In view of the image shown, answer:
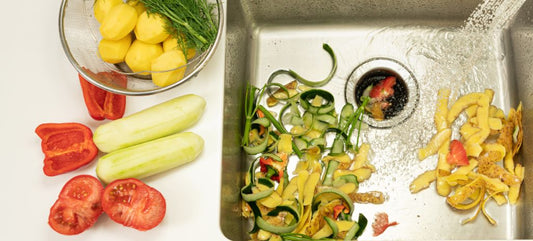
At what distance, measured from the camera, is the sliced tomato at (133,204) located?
0.76 m

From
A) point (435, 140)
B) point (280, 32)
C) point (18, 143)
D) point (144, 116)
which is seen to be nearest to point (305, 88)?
point (280, 32)

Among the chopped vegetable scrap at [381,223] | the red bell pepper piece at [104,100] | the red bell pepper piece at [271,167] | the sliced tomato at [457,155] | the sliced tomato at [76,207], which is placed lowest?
the chopped vegetable scrap at [381,223]

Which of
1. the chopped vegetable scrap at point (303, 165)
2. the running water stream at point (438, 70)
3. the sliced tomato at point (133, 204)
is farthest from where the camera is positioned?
the running water stream at point (438, 70)

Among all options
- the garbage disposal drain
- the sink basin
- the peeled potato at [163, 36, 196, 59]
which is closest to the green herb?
the peeled potato at [163, 36, 196, 59]

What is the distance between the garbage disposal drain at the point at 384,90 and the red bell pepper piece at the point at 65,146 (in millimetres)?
590

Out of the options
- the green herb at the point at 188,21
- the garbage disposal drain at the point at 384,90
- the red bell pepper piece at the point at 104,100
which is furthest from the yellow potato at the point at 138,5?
the garbage disposal drain at the point at 384,90

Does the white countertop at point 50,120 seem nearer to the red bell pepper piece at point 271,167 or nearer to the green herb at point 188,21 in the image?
the green herb at point 188,21

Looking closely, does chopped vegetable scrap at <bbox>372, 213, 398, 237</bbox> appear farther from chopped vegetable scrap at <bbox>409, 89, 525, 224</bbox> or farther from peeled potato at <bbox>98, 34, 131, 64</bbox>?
peeled potato at <bbox>98, 34, 131, 64</bbox>

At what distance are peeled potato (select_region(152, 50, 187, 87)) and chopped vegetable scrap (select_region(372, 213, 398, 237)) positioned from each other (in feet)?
1.76

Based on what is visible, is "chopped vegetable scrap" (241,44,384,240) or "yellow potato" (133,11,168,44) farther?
"chopped vegetable scrap" (241,44,384,240)

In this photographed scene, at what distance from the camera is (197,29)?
82 cm

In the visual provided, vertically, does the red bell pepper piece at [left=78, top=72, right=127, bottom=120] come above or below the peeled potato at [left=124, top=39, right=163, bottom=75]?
below

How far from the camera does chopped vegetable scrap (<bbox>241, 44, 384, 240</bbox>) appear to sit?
95 cm

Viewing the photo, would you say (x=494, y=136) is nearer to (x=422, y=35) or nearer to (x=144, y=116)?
(x=422, y=35)
